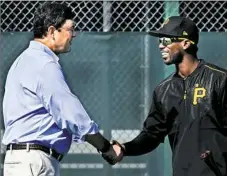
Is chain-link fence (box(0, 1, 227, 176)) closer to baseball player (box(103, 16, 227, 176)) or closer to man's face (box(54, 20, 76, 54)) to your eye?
baseball player (box(103, 16, 227, 176))

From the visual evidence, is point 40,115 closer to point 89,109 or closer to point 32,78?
point 32,78

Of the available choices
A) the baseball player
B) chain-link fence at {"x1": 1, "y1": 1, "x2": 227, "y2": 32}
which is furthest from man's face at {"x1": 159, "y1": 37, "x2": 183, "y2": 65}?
chain-link fence at {"x1": 1, "y1": 1, "x2": 227, "y2": 32}

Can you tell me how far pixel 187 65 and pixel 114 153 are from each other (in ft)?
2.46

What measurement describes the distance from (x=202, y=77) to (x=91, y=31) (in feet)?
9.51

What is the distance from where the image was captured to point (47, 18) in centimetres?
517

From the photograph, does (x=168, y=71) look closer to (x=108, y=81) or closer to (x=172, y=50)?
(x=108, y=81)

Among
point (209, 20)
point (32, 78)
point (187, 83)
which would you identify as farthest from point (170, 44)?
point (209, 20)

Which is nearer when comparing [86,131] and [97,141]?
[86,131]

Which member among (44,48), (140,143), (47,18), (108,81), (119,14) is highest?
(47,18)

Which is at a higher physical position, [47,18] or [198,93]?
[47,18]

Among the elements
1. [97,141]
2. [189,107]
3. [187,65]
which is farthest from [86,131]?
[187,65]

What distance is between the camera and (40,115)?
5000 mm

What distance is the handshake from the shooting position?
17.5 ft

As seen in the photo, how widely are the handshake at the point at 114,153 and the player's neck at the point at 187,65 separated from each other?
26.0 inches
